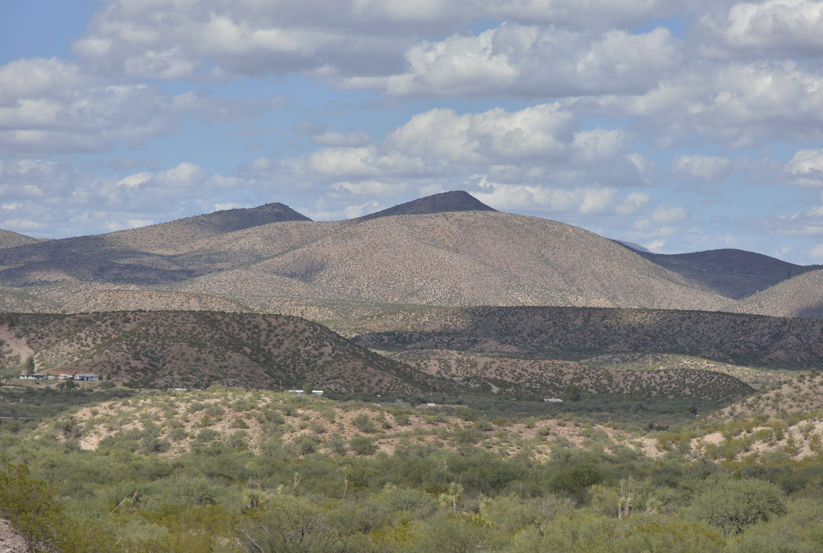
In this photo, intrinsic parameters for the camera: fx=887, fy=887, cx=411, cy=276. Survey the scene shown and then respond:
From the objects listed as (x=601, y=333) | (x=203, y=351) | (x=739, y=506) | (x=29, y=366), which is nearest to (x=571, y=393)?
(x=203, y=351)

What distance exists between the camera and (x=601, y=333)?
140m

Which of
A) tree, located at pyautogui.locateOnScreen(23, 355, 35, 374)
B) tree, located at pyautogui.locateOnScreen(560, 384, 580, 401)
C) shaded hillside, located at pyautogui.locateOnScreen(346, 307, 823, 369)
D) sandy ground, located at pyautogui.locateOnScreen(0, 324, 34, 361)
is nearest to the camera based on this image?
tree, located at pyautogui.locateOnScreen(23, 355, 35, 374)

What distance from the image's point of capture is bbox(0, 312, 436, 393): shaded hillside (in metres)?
76.7

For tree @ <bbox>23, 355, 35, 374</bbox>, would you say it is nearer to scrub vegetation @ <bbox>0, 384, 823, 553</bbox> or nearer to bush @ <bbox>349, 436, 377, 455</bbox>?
scrub vegetation @ <bbox>0, 384, 823, 553</bbox>

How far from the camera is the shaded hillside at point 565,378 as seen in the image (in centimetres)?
9162

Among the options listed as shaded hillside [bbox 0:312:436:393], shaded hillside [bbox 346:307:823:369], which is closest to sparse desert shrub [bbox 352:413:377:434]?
shaded hillside [bbox 0:312:436:393]

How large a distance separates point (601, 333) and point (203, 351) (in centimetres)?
7715

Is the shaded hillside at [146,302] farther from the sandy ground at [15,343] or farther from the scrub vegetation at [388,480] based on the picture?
the scrub vegetation at [388,480]

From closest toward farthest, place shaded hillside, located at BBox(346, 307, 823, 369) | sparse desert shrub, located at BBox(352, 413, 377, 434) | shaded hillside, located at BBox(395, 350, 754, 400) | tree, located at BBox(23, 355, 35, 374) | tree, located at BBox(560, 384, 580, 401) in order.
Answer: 1. sparse desert shrub, located at BBox(352, 413, 377, 434)
2. tree, located at BBox(23, 355, 35, 374)
3. tree, located at BBox(560, 384, 580, 401)
4. shaded hillside, located at BBox(395, 350, 754, 400)
5. shaded hillside, located at BBox(346, 307, 823, 369)

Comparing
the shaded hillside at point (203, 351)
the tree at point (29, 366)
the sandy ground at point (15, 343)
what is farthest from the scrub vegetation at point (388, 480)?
the sandy ground at point (15, 343)

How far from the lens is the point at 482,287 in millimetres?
194875

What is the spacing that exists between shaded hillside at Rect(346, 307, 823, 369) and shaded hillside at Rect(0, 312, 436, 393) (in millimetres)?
40036

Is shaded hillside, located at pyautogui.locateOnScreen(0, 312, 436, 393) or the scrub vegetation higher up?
shaded hillside, located at pyautogui.locateOnScreen(0, 312, 436, 393)

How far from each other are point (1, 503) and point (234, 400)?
3162 centimetres
